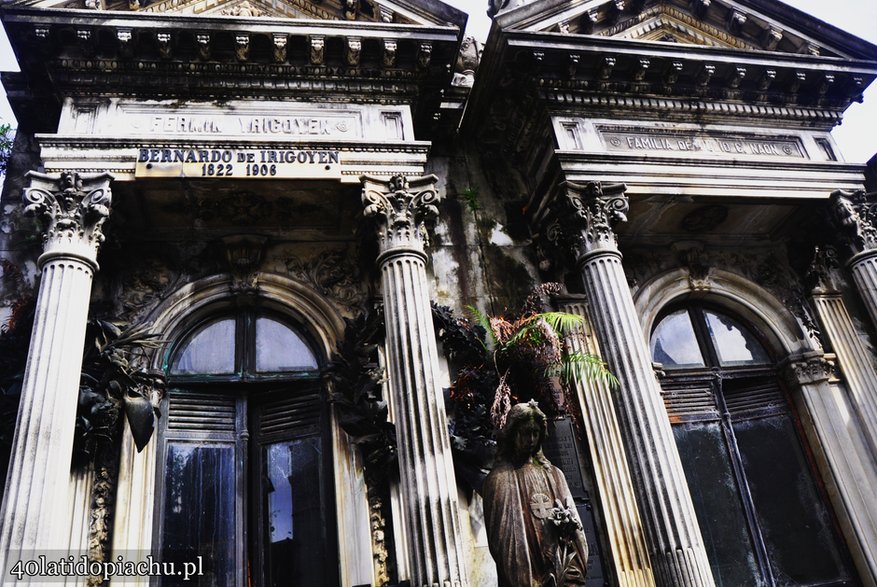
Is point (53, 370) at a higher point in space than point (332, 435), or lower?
higher

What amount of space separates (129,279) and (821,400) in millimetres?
9470

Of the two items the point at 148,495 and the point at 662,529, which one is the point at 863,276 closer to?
the point at 662,529

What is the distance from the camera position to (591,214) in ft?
26.9

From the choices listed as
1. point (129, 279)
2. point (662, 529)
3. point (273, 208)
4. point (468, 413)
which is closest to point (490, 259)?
point (468, 413)

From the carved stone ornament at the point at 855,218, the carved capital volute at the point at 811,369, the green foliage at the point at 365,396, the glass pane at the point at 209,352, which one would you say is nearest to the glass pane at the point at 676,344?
the carved capital volute at the point at 811,369

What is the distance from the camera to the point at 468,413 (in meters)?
7.78

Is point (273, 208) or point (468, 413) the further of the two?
point (273, 208)

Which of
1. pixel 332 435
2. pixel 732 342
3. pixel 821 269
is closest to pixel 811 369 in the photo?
pixel 732 342

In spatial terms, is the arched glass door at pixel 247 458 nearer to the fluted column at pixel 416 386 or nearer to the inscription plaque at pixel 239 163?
the fluted column at pixel 416 386

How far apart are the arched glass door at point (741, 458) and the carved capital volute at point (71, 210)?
734 cm

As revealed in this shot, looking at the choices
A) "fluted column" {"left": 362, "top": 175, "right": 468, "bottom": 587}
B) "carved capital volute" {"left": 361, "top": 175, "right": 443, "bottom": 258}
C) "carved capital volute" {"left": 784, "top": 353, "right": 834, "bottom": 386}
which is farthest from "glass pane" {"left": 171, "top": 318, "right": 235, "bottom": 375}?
"carved capital volute" {"left": 784, "top": 353, "right": 834, "bottom": 386}

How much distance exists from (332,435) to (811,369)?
6826 millimetres

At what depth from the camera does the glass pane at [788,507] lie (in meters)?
8.58

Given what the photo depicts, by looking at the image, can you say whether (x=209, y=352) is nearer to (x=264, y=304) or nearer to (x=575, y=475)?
(x=264, y=304)
